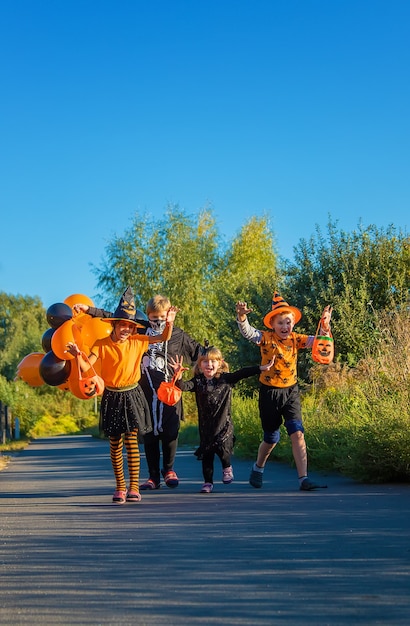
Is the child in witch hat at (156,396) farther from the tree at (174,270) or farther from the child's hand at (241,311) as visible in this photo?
the tree at (174,270)

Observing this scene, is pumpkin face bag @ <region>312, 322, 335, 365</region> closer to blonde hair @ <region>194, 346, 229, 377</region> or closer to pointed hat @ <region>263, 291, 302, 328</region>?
pointed hat @ <region>263, 291, 302, 328</region>

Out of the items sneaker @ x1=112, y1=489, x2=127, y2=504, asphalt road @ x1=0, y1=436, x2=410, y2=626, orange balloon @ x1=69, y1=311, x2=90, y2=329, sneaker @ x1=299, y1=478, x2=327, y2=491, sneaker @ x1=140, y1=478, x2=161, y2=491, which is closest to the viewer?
asphalt road @ x1=0, y1=436, x2=410, y2=626

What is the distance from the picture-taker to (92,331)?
13047 mm

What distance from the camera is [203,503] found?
28.0 ft

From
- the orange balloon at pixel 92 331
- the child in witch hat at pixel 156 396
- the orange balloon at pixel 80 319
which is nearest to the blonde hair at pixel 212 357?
A: the child in witch hat at pixel 156 396

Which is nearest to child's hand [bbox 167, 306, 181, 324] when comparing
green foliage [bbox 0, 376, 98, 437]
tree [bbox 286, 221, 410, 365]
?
tree [bbox 286, 221, 410, 365]

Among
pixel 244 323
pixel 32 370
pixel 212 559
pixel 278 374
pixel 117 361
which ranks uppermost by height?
pixel 32 370

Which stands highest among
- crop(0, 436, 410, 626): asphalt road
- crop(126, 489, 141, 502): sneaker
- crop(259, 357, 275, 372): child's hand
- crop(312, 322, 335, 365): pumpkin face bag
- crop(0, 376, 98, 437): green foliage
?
crop(0, 376, 98, 437): green foliage

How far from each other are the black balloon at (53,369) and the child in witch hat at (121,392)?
17.3ft

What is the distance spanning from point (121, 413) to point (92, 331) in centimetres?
385

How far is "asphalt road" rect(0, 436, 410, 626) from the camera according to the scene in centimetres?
421

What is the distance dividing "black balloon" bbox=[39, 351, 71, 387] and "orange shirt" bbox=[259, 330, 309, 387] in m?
5.37

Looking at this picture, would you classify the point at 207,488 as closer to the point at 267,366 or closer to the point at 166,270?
the point at 267,366

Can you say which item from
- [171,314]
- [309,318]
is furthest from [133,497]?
[309,318]
